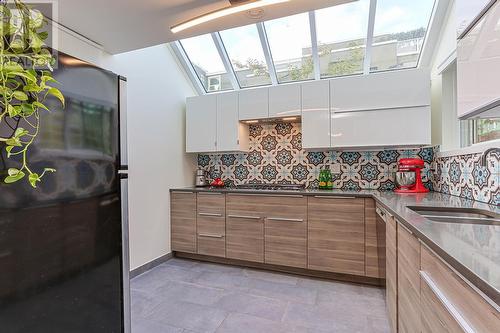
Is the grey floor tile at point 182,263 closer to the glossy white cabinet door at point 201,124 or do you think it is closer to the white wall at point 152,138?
the white wall at point 152,138

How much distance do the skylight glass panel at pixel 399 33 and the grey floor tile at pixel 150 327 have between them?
338 centimetres

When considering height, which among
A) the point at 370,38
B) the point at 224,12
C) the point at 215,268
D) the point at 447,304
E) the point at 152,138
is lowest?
the point at 215,268

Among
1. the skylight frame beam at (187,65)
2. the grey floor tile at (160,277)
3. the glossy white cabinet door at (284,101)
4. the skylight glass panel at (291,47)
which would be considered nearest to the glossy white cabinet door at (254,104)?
the glossy white cabinet door at (284,101)

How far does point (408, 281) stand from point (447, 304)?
21.4 inches

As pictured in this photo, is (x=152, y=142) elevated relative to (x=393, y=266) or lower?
elevated

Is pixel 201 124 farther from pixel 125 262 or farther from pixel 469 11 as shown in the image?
pixel 469 11

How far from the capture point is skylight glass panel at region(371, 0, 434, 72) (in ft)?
8.13

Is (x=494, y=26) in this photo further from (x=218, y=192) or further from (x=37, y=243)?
(x=218, y=192)

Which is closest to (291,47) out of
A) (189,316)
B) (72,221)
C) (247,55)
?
(247,55)

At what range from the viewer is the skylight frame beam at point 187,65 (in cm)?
326

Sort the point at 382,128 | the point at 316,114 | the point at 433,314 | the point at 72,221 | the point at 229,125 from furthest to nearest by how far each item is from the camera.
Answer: the point at 229,125, the point at 316,114, the point at 382,128, the point at 72,221, the point at 433,314

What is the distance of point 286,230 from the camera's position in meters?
2.72

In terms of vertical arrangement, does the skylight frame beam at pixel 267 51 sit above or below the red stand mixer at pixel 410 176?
above

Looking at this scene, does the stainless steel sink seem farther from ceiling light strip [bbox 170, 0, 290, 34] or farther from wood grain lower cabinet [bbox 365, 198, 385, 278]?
ceiling light strip [bbox 170, 0, 290, 34]
